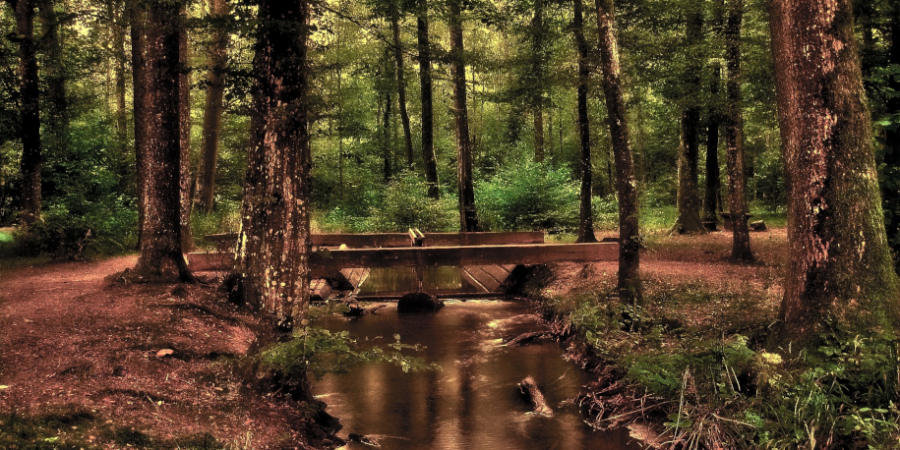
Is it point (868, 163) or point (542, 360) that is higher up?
point (868, 163)

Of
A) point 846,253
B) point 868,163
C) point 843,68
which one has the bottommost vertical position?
point 846,253

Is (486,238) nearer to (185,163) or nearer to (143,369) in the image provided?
(185,163)

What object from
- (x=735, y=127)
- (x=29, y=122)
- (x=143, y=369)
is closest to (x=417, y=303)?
(x=143, y=369)

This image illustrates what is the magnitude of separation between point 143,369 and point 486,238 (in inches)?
459

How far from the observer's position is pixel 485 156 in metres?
37.3

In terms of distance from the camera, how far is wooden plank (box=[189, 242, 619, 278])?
11.7 meters

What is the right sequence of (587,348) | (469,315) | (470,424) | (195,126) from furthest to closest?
(195,126) → (469,315) → (587,348) → (470,424)

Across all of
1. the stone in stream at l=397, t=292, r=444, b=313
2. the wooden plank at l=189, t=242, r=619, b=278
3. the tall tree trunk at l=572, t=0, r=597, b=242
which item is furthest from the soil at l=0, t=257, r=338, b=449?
the tall tree trunk at l=572, t=0, r=597, b=242

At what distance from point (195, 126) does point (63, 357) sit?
3135cm

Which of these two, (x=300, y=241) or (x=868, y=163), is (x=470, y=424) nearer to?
(x=300, y=241)

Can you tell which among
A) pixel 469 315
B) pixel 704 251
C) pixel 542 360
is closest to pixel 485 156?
pixel 704 251

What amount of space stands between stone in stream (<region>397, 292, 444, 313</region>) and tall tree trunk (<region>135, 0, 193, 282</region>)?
477 centimetres

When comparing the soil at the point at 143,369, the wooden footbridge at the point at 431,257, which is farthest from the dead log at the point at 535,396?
the wooden footbridge at the point at 431,257

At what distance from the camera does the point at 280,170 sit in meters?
5.80
